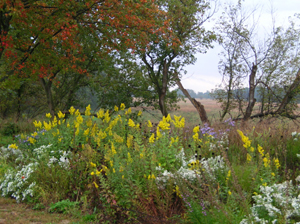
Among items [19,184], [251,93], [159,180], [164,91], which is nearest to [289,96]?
[251,93]

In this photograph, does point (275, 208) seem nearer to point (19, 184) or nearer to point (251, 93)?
point (19, 184)

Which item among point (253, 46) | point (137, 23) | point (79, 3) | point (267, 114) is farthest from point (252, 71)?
point (79, 3)

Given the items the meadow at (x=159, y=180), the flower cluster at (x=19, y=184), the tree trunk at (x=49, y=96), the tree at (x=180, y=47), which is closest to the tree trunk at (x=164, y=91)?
the tree at (x=180, y=47)

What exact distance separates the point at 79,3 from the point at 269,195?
8.87 meters

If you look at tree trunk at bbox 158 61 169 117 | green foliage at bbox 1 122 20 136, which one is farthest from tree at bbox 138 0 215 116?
green foliage at bbox 1 122 20 136

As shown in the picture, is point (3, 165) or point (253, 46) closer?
point (3, 165)

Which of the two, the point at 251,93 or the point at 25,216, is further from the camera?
the point at 251,93

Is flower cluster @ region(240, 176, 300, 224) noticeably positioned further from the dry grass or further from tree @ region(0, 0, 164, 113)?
tree @ region(0, 0, 164, 113)

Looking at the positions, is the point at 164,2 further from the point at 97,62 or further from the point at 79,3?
the point at 79,3

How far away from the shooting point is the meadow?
3.12m

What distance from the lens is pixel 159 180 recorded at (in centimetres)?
398

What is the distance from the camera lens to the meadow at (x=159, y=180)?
10.2ft

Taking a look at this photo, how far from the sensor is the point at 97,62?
16000 mm

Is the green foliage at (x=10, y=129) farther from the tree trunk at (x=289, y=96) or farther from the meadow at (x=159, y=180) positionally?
the tree trunk at (x=289, y=96)
